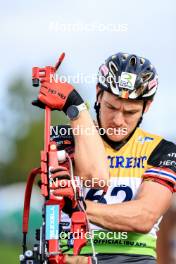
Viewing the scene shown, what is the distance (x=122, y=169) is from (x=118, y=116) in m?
0.36

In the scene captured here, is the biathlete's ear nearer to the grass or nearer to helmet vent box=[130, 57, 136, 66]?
helmet vent box=[130, 57, 136, 66]

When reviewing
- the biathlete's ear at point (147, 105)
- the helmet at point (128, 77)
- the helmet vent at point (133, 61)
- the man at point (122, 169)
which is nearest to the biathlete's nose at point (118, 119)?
the man at point (122, 169)

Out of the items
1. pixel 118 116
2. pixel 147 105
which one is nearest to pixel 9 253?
pixel 147 105

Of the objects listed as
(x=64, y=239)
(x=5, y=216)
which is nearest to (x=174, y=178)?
(x=64, y=239)

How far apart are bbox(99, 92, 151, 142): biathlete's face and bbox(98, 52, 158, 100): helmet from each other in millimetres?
42

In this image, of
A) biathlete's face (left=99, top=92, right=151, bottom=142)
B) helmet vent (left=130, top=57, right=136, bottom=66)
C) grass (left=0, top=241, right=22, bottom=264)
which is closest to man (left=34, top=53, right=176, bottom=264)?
biathlete's face (left=99, top=92, right=151, bottom=142)

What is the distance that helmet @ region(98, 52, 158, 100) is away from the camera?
768 cm

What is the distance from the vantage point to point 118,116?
763cm

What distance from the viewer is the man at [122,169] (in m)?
→ 7.38

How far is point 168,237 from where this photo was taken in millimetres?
10609

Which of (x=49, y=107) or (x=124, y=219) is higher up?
(x=49, y=107)

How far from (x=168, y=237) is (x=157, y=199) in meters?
3.18

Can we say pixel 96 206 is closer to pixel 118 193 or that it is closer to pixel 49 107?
pixel 118 193

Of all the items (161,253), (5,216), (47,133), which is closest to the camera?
(47,133)
